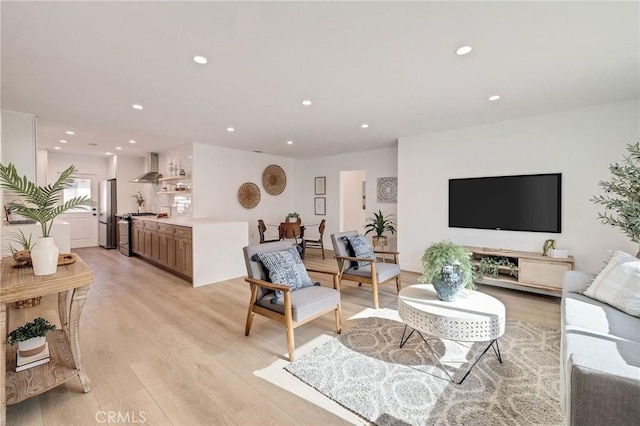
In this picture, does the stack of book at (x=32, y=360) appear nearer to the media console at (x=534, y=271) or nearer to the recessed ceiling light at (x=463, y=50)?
the recessed ceiling light at (x=463, y=50)

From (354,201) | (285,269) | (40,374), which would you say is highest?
(354,201)

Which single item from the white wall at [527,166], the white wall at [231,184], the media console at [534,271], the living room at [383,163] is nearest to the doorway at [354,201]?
the living room at [383,163]

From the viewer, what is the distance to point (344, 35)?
6.67ft

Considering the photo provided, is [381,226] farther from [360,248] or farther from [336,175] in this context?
[360,248]

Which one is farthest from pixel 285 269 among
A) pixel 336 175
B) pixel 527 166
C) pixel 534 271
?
pixel 336 175

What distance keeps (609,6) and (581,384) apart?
7.25ft

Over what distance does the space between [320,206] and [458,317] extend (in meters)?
5.69

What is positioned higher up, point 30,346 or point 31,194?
point 31,194

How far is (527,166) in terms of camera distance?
400 cm

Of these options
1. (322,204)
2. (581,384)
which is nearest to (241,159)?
(322,204)

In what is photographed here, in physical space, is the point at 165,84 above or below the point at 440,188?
above

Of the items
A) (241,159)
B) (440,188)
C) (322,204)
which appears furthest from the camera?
(322,204)

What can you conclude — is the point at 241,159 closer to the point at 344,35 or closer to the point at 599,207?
the point at 344,35

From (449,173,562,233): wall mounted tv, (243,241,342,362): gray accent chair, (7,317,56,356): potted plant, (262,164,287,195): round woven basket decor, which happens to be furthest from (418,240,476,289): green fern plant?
(262,164,287,195): round woven basket decor
